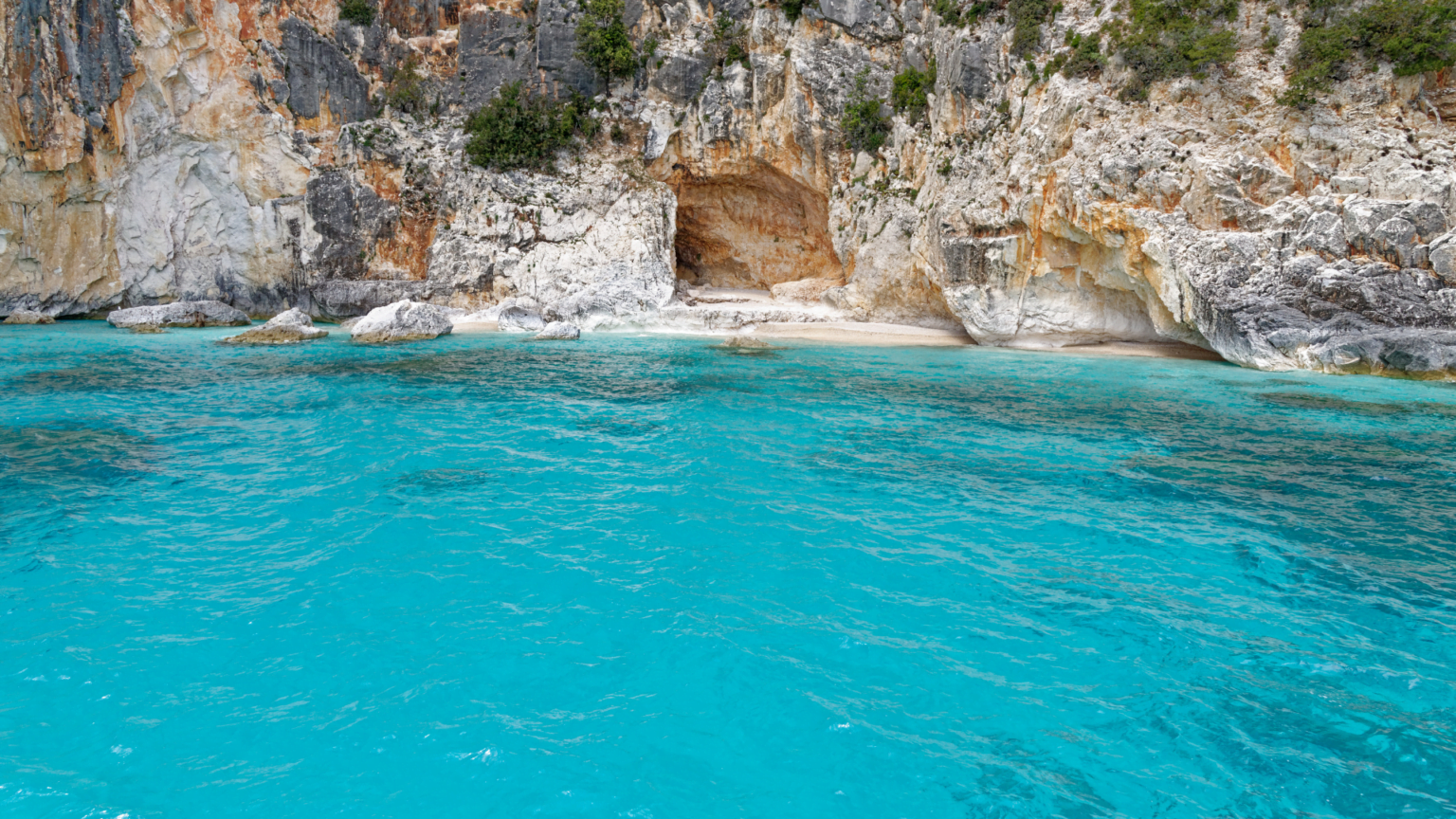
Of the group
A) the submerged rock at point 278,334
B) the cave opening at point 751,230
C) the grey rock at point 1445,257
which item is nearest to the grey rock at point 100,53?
the submerged rock at point 278,334

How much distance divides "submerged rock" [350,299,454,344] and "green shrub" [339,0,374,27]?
17.5 m

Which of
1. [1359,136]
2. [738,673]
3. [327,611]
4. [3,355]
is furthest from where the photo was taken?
[3,355]

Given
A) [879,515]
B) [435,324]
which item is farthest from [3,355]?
[879,515]

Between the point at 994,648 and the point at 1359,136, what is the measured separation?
21.5m

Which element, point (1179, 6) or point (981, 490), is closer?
point (981, 490)

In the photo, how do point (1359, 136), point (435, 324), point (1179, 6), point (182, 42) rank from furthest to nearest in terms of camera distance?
point (182, 42), point (435, 324), point (1179, 6), point (1359, 136)

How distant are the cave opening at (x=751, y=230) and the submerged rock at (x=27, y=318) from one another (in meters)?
26.9

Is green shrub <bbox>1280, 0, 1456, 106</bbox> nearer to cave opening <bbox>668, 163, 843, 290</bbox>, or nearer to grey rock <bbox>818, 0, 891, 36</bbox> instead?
grey rock <bbox>818, 0, 891, 36</bbox>

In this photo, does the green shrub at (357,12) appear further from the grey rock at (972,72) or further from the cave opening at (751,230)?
the grey rock at (972,72)

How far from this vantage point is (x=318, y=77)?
34.3 m

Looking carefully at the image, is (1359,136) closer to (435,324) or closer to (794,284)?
(794,284)

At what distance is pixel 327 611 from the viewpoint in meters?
5.59

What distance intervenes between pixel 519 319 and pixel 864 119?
53.9 ft

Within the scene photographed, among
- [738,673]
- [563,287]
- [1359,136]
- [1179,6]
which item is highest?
[1179,6]
